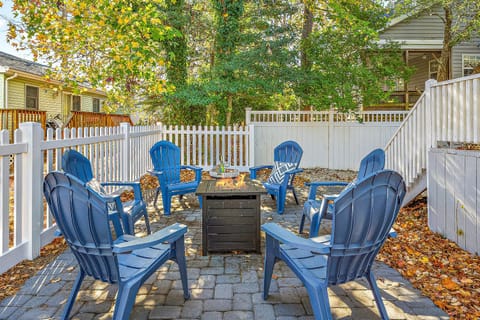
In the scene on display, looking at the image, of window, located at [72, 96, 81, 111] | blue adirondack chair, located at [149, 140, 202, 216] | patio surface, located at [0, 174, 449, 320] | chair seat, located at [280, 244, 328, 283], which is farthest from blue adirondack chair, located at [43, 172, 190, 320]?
window, located at [72, 96, 81, 111]

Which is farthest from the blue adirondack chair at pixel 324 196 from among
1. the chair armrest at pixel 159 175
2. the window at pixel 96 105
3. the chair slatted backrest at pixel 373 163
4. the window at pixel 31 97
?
the window at pixel 96 105

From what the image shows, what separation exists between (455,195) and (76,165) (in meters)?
4.21

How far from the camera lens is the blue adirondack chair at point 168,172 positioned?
4.98 meters

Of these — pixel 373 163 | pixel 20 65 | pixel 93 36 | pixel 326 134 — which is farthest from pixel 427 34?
pixel 20 65

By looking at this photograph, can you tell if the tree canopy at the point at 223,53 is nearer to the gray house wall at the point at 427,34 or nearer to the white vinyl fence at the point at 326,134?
the white vinyl fence at the point at 326,134

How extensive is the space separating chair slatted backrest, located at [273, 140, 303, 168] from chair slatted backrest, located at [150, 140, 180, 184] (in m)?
1.76

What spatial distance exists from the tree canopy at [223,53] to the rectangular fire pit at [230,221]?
141 inches

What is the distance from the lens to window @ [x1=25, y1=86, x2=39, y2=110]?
12.9m

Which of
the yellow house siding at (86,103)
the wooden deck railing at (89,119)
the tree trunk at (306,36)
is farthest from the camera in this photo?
the yellow house siding at (86,103)

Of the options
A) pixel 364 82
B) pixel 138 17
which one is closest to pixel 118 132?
pixel 138 17

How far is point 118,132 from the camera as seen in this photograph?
5715mm

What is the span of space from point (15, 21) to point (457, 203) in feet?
28.0

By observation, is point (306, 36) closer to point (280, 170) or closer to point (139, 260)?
point (280, 170)

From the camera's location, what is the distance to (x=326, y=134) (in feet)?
30.7
